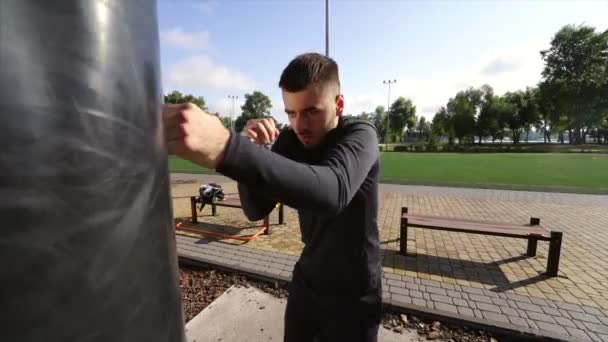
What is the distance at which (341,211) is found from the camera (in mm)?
1417

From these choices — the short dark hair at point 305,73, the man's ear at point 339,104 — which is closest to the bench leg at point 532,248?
the man's ear at point 339,104

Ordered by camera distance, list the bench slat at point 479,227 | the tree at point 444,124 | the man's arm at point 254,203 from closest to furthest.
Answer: the man's arm at point 254,203
the bench slat at point 479,227
the tree at point 444,124

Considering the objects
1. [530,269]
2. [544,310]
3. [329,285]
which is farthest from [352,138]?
[530,269]

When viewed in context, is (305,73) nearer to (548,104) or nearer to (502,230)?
(502,230)

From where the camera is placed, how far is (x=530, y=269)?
509cm

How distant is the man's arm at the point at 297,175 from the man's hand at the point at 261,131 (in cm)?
29

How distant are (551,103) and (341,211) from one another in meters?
68.5

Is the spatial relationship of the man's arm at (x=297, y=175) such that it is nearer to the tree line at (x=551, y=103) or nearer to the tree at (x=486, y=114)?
the tree line at (x=551, y=103)

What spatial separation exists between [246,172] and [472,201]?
1096cm

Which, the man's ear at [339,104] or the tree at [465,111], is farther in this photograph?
the tree at [465,111]

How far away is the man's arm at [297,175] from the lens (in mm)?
837

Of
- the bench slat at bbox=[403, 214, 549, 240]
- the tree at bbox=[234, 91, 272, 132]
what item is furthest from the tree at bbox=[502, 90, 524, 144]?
the bench slat at bbox=[403, 214, 549, 240]

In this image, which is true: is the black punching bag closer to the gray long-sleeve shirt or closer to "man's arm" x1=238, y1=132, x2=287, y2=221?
the gray long-sleeve shirt

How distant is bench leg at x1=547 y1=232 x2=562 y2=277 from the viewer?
4.71 metres
